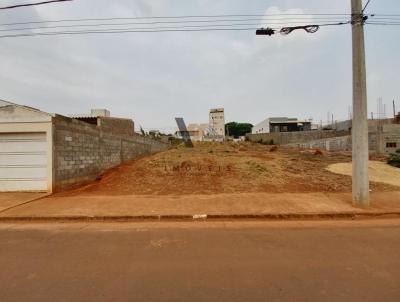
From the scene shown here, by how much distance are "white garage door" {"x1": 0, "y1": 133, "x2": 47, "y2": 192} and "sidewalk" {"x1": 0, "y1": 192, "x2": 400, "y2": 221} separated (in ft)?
5.09

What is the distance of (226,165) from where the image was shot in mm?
15570

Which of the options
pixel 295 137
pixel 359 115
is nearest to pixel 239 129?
pixel 295 137

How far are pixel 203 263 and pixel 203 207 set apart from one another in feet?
13.2

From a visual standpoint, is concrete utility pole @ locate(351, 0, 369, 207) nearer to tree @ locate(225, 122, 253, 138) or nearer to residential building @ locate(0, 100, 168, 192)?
residential building @ locate(0, 100, 168, 192)

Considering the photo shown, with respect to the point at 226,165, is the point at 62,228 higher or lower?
lower

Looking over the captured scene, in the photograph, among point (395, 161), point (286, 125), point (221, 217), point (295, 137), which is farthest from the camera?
point (286, 125)

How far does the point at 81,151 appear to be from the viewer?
13234 mm

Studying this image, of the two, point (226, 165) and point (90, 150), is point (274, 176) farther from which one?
point (90, 150)

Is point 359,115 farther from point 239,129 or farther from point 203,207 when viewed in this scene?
point 239,129

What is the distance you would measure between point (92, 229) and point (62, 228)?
0.73 m

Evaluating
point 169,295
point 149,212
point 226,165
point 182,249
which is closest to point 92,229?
point 149,212

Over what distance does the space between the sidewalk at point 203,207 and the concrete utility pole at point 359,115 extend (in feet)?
1.73

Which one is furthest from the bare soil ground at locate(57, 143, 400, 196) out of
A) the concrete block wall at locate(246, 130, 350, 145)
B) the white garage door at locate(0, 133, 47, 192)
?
the concrete block wall at locate(246, 130, 350, 145)

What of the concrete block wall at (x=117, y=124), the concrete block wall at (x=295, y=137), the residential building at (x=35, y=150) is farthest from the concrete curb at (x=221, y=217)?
the concrete block wall at (x=295, y=137)
